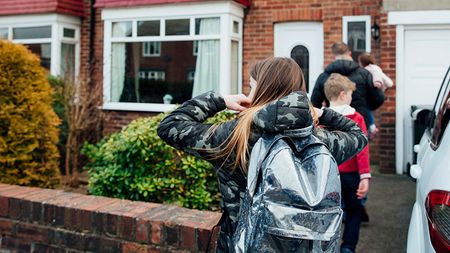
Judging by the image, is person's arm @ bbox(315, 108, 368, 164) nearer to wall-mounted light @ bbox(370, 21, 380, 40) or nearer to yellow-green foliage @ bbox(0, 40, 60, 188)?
yellow-green foliage @ bbox(0, 40, 60, 188)

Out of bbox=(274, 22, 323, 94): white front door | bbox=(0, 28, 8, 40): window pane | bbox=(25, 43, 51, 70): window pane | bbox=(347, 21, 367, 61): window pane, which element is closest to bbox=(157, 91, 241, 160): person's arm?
bbox=(347, 21, 367, 61): window pane

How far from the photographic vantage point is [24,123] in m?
5.07

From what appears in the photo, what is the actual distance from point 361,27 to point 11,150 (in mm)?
5963

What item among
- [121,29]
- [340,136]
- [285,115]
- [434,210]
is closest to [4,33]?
[121,29]

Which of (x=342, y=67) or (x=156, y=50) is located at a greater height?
(x=156, y=50)

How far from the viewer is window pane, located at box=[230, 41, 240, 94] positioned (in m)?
9.06

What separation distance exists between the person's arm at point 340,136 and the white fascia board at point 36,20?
883 cm

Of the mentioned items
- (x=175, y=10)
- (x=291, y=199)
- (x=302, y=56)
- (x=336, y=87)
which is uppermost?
(x=175, y=10)

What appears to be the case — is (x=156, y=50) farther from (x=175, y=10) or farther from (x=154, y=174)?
(x=154, y=174)

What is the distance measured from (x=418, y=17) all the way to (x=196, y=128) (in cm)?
639

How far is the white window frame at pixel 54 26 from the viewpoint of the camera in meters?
9.97

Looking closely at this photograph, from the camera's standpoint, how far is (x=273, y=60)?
2.04 meters

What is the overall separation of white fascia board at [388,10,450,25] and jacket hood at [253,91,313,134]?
6.33 meters

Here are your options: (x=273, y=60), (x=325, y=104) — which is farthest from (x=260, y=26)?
(x=273, y=60)
